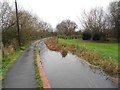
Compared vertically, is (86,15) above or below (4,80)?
above

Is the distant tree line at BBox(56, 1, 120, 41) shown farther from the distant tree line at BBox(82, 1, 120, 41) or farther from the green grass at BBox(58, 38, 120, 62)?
the green grass at BBox(58, 38, 120, 62)

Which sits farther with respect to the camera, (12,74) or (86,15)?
(86,15)

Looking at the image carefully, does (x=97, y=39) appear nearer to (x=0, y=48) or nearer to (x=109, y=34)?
(x=109, y=34)

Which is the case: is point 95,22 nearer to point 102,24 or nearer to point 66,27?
point 102,24

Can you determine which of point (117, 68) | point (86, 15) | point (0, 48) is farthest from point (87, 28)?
point (117, 68)

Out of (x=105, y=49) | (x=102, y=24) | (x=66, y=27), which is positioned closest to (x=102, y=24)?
(x=102, y=24)

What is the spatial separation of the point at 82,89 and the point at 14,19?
3281cm

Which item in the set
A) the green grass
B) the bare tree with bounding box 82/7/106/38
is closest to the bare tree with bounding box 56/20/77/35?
the bare tree with bounding box 82/7/106/38

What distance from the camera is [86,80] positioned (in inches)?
534

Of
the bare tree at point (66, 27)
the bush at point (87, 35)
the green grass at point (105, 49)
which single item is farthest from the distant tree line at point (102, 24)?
the bare tree at point (66, 27)

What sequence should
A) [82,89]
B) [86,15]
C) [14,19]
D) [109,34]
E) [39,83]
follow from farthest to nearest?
1. [86,15]
2. [109,34]
3. [14,19]
4. [39,83]
5. [82,89]

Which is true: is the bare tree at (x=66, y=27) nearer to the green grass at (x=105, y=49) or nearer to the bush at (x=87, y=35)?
the bush at (x=87, y=35)

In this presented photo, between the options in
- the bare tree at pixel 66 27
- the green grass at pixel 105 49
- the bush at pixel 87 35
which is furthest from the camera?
the bare tree at pixel 66 27

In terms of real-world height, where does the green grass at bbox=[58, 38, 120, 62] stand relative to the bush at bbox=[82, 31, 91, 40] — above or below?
below
